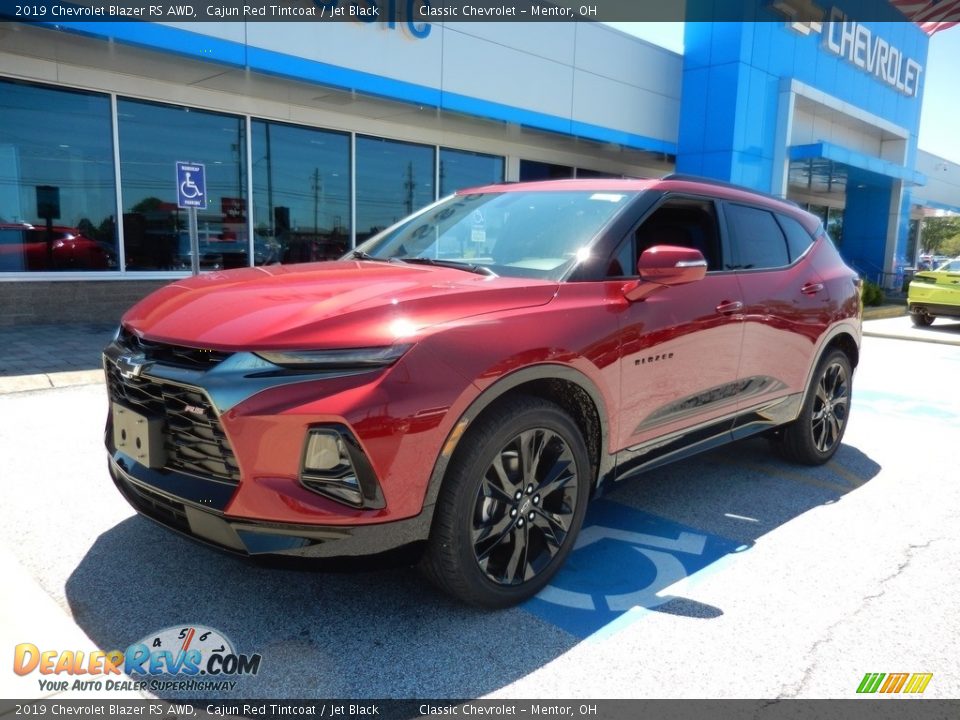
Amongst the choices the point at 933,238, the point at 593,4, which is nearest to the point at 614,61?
the point at 593,4

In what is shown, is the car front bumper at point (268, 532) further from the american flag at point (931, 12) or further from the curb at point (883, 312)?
the american flag at point (931, 12)

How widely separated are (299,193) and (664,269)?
10.2 metres

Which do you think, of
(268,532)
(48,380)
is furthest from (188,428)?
(48,380)

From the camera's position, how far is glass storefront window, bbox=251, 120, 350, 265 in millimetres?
11648

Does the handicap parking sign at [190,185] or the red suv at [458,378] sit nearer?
the red suv at [458,378]

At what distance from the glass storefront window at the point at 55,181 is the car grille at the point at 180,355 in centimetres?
859

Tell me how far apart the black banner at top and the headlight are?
301 inches

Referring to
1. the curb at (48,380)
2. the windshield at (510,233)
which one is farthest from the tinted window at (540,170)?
the windshield at (510,233)

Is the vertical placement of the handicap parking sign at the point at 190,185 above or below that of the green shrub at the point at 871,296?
above

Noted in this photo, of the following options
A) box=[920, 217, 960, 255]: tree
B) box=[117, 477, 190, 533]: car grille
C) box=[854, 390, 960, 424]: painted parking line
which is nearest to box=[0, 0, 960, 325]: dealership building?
box=[117, 477, 190, 533]: car grille

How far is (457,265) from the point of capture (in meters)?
3.30

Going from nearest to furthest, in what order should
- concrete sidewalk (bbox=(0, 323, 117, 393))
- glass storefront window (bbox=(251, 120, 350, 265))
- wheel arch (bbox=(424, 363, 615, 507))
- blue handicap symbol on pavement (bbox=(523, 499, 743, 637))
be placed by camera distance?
wheel arch (bbox=(424, 363, 615, 507)), blue handicap symbol on pavement (bbox=(523, 499, 743, 637)), concrete sidewalk (bbox=(0, 323, 117, 393)), glass storefront window (bbox=(251, 120, 350, 265))

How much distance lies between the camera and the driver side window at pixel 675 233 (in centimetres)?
330

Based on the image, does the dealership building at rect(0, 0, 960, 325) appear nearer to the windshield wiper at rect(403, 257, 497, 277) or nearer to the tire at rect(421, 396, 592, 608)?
the windshield wiper at rect(403, 257, 497, 277)
